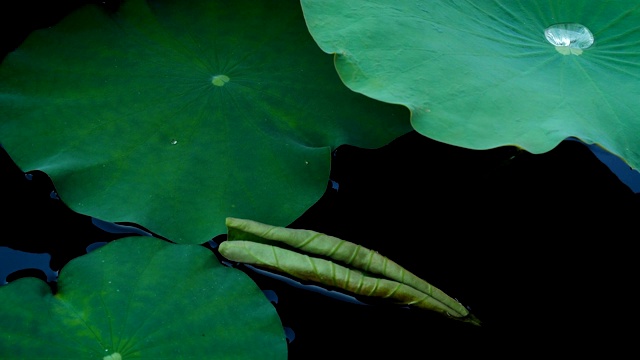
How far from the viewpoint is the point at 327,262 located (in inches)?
55.0

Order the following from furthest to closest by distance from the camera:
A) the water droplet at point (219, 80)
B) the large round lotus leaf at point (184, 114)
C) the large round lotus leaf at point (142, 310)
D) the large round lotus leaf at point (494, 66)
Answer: the water droplet at point (219, 80)
the large round lotus leaf at point (184, 114)
the large round lotus leaf at point (494, 66)
the large round lotus leaf at point (142, 310)

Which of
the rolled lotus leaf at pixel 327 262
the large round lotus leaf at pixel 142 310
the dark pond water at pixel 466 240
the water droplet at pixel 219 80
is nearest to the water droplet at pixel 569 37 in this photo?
the dark pond water at pixel 466 240

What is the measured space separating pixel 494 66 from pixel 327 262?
56 cm

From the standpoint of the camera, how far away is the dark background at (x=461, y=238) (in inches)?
57.1

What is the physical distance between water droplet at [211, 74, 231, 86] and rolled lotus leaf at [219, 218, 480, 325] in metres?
0.39

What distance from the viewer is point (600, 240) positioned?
5.49 ft

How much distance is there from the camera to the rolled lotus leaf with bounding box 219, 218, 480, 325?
140cm

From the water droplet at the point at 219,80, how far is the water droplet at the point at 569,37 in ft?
2.52

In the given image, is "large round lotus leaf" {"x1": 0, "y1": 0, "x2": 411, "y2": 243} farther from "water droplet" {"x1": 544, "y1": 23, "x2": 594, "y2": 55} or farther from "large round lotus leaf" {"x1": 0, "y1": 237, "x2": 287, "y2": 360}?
"water droplet" {"x1": 544, "y1": 23, "x2": 594, "y2": 55}

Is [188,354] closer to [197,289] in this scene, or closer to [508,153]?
[197,289]

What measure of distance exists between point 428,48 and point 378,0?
0.18 m

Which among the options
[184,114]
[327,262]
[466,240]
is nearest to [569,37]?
[466,240]

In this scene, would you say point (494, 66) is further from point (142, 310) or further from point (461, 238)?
point (142, 310)

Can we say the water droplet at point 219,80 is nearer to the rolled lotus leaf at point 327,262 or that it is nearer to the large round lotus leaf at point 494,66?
the large round lotus leaf at point 494,66
